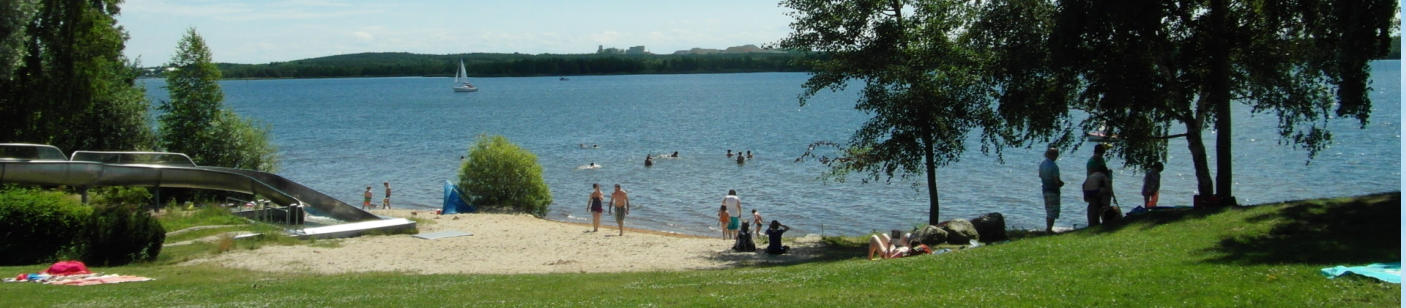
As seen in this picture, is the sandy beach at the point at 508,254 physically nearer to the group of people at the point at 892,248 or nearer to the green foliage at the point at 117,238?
the green foliage at the point at 117,238

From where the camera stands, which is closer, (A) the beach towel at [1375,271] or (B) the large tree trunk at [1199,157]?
(A) the beach towel at [1375,271]

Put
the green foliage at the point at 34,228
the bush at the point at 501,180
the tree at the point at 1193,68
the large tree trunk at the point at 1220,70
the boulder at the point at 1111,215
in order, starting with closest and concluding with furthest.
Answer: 1. the tree at the point at 1193,68
2. the large tree trunk at the point at 1220,70
3. the boulder at the point at 1111,215
4. the green foliage at the point at 34,228
5. the bush at the point at 501,180

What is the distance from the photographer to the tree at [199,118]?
1410 inches

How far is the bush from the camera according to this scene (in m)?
34.4

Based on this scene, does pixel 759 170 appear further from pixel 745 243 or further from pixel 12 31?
pixel 12 31

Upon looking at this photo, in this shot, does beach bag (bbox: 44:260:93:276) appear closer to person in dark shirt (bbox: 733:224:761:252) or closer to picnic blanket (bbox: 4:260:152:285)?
picnic blanket (bbox: 4:260:152:285)

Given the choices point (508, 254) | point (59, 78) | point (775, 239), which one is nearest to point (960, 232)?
point (775, 239)

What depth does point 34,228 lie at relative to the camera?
61.8 feet

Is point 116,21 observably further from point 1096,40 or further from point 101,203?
point 1096,40

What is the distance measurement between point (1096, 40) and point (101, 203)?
927 inches

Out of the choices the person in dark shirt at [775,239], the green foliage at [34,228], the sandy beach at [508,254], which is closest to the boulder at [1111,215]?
the sandy beach at [508,254]

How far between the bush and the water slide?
23.3 feet

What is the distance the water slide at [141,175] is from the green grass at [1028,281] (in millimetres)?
9671

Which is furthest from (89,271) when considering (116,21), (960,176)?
(960,176)
